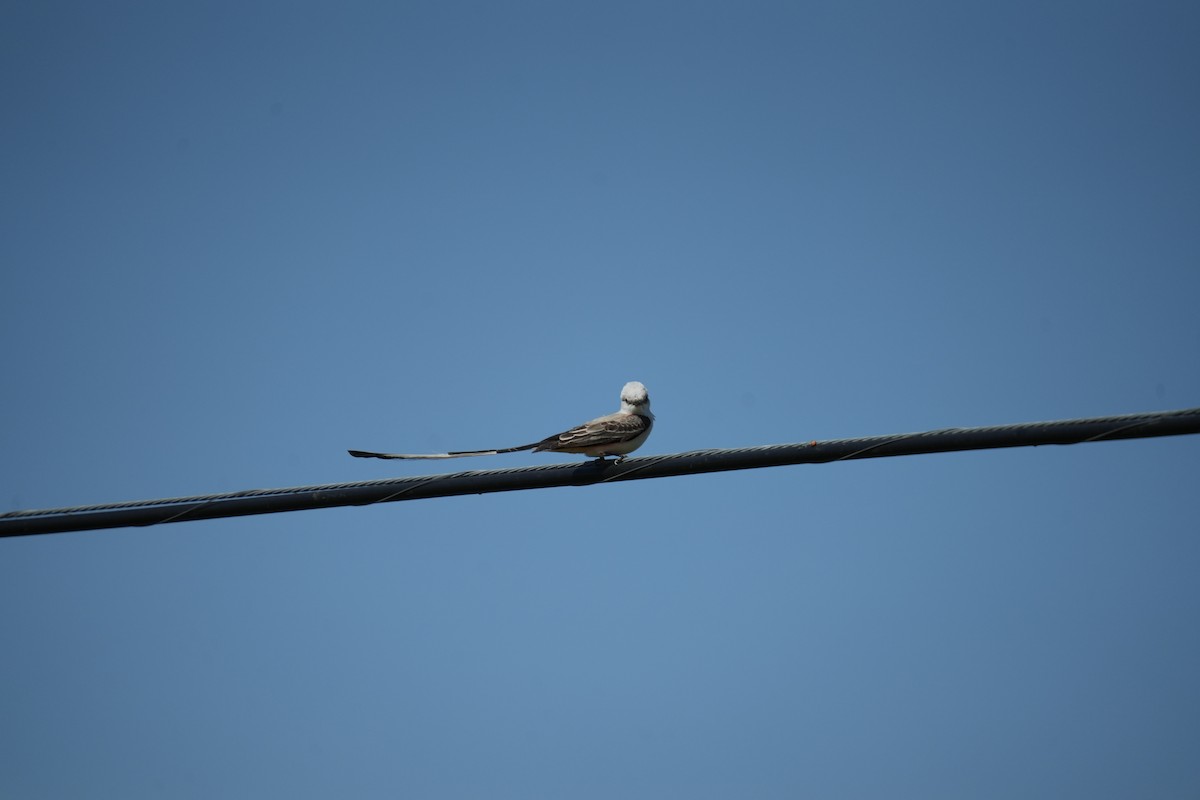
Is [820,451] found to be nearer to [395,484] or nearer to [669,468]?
[669,468]

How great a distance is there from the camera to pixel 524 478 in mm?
9344

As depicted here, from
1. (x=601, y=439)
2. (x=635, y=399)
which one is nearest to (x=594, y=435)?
(x=601, y=439)

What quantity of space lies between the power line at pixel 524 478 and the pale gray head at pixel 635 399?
8.74 feet

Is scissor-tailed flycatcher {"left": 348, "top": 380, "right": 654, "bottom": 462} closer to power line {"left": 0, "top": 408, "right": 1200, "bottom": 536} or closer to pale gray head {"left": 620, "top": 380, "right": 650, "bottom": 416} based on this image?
pale gray head {"left": 620, "top": 380, "right": 650, "bottom": 416}

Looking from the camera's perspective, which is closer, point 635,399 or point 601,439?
point 601,439

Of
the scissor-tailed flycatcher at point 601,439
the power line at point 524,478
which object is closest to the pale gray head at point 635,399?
the scissor-tailed flycatcher at point 601,439

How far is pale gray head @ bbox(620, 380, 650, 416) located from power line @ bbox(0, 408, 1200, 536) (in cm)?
266

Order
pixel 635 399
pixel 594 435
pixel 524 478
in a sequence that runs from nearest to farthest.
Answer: pixel 524 478 → pixel 594 435 → pixel 635 399

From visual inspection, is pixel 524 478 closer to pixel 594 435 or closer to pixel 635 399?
pixel 594 435

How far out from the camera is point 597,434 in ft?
37.4

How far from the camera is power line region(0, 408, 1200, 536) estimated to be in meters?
8.16

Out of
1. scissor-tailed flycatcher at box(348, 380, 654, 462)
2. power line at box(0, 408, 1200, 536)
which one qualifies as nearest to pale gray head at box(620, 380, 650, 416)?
scissor-tailed flycatcher at box(348, 380, 654, 462)

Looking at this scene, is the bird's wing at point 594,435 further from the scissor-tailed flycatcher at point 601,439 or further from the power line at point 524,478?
the power line at point 524,478

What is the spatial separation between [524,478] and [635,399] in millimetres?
3221
